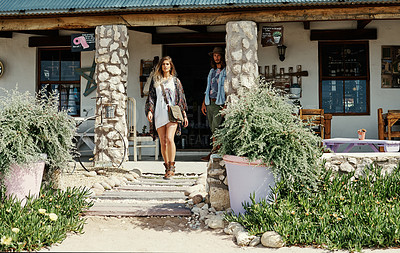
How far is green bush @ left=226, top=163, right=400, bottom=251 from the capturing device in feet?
11.4

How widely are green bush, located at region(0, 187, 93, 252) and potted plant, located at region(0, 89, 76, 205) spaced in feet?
0.57

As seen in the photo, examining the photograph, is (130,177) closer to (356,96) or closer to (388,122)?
(388,122)

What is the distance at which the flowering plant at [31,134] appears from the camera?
4.03 metres

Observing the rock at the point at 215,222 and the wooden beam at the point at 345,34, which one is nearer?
the rock at the point at 215,222

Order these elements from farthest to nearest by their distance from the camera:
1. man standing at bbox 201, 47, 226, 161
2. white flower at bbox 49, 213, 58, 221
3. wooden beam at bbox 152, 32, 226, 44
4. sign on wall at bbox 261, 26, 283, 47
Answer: wooden beam at bbox 152, 32, 226, 44 → sign on wall at bbox 261, 26, 283, 47 → man standing at bbox 201, 47, 226, 161 → white flower at bbox 49, 213, 58, 221

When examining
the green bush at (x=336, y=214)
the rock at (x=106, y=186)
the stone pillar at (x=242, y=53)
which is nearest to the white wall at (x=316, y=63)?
the stone pillar at (x=242, y=53)

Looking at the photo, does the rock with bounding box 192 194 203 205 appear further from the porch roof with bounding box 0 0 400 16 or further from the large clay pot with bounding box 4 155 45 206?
the porch roof with bounding box 0 0 400 16

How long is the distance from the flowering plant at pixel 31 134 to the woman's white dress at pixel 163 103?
1.49m

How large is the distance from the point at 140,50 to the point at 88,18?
2.01m

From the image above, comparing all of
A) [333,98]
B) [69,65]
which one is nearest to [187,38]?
[69,65]

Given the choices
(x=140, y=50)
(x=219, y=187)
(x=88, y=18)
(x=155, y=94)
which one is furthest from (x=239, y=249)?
(x=140, y=50)

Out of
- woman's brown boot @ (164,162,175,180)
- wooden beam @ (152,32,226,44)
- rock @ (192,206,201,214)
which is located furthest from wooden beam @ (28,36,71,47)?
rock @ (192,206,201,214)

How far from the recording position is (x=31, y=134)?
4.26 metres

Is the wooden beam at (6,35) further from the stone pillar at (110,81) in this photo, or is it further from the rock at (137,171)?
the rock at (137,171)
